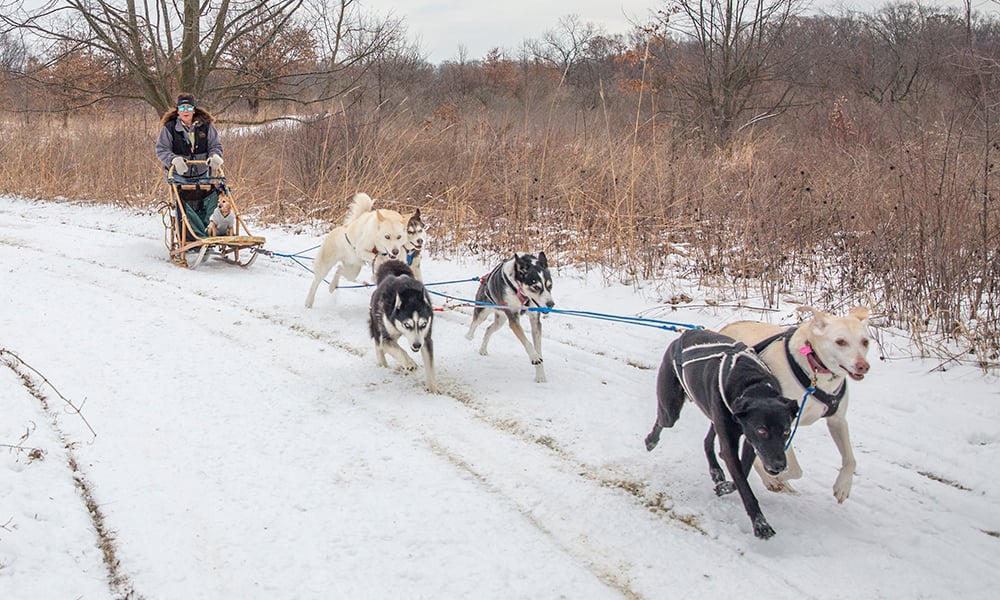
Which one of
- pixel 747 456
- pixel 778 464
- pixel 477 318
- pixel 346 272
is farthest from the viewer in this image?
pixel 346 272

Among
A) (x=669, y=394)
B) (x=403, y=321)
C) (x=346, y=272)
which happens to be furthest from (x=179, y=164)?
(x=669, y=394)

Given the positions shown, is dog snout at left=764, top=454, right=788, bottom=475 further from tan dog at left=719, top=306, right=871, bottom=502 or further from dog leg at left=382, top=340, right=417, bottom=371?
dog leg at left=382, top=340, right=417, bottom=371

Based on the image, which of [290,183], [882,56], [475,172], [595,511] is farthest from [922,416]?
[882,56]

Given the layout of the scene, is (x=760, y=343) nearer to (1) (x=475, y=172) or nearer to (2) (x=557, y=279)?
(2) (x=557, y=279)

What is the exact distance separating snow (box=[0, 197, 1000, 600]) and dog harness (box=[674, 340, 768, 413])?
0.60 m

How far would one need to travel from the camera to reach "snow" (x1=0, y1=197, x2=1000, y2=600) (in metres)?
2.90

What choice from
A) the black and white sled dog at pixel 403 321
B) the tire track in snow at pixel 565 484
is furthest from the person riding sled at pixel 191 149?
the tire track in snow at pixel 565 484

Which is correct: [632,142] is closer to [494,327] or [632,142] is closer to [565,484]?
[494,327]

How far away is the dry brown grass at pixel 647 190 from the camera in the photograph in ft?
18.4

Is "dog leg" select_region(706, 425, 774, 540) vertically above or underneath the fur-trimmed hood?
underneath

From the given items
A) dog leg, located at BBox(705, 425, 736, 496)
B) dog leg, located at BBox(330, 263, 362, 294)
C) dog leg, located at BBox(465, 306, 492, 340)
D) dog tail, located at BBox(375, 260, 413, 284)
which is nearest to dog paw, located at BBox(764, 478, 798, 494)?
dog leg, located at BBox(705, 425, 736, 496)

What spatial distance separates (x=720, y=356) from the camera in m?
3.36

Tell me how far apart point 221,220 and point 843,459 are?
27.3 feet

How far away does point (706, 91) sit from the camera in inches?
485
